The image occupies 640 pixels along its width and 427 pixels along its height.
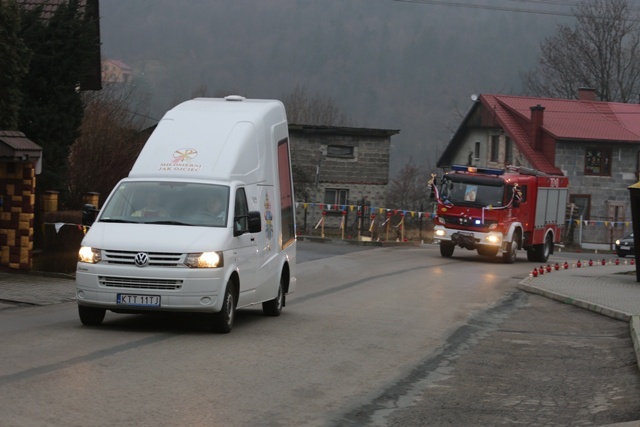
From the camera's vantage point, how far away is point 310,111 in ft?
301

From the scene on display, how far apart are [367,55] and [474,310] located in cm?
11921

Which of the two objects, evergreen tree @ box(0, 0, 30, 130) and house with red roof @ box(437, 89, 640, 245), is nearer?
evergreen tree @ box(0, 0, 30, 130)

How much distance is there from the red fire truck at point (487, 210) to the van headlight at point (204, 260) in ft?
74.2

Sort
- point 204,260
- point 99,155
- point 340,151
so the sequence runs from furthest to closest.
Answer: point 340,151 → point 99,155 → point 204,260

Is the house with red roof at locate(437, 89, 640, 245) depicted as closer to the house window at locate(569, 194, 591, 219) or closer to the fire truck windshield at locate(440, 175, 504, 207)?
the house window at locate(569, 194, 591, 219)

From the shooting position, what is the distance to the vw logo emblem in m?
13.2

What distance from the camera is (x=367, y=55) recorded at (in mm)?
137000

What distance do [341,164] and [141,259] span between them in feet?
153

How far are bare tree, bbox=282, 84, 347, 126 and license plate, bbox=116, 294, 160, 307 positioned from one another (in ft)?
247

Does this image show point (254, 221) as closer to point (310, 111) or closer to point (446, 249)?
point (446, 249)

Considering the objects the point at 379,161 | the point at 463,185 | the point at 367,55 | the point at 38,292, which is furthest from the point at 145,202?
the point at 367,55

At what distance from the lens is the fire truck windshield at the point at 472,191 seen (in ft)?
116

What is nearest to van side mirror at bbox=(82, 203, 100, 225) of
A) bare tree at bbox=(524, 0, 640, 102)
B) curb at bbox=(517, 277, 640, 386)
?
curb at bbox=(517, 277, 640, 386)

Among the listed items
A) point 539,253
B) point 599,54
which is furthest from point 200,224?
point 599,54
